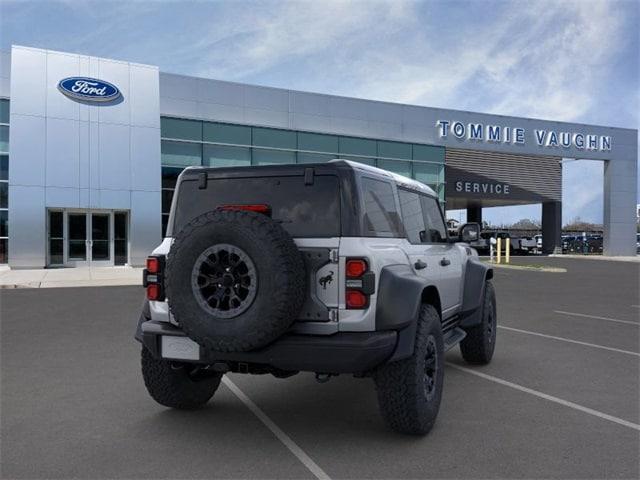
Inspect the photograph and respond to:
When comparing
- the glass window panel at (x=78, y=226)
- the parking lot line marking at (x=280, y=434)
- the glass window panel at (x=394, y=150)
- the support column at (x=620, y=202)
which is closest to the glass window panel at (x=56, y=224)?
the glass window panel at (x=78, y=226)

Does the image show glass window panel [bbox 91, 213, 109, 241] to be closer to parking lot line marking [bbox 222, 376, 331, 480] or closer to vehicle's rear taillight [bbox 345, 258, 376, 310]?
parking lot line marking [bbox 222, 376, 331, 480]

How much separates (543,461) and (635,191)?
142 ft

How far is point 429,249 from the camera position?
5.16 meters

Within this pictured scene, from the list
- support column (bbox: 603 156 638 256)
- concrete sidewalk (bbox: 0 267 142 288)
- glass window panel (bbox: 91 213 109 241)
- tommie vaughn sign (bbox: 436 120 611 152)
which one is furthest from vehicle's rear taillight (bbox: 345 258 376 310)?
support column (bbox: 603 156 638 256)

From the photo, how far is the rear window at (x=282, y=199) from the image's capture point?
13.4 ft

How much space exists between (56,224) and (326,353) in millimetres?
22013

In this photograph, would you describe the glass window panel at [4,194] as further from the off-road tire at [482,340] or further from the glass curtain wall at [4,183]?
the off-road tire at [482,340]

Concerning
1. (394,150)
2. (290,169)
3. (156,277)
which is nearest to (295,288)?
(290,169)

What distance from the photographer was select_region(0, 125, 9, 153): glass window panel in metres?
22.6

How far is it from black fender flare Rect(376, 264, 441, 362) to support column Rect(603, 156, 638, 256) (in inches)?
1630

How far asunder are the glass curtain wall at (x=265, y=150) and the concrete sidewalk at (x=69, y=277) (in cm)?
449

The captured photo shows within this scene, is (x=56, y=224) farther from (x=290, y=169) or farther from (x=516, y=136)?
(x=516, y=136)

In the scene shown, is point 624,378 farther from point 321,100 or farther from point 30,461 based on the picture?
point 321,100

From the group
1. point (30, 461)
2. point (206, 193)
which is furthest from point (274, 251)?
point (30, 461)
